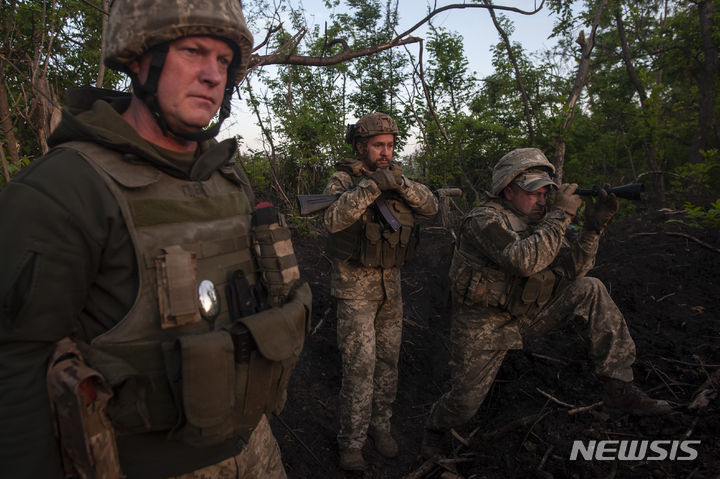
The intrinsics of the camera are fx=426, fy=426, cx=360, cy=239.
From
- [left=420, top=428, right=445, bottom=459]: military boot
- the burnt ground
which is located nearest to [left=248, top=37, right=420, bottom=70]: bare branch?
the burnt ground

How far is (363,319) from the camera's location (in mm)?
3348

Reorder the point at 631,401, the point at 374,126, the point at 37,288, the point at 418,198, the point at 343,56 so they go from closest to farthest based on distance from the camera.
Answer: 1. the point at 37,288
2. the point at 631,401
3. the point at 418,198
4. the point at 374,126
5. the point at 343,56

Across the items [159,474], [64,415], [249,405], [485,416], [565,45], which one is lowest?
[485,416]

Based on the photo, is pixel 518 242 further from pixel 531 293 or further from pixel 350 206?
pixel 350 206

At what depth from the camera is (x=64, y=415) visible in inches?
43.7

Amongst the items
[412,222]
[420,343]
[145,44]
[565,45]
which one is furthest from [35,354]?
[565,45]

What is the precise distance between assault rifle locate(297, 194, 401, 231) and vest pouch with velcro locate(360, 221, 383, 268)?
10cm

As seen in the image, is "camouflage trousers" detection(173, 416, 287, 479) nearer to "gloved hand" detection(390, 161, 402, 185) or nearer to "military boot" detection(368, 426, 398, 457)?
"military boot" detection(368, 426, 398, 457)

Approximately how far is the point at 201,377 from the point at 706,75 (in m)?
11.9

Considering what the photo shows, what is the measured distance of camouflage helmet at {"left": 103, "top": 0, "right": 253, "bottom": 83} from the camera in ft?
4.77

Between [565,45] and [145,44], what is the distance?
16400mm

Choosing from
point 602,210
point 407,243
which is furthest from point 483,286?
point 602,210

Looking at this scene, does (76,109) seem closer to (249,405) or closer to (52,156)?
(52,156)

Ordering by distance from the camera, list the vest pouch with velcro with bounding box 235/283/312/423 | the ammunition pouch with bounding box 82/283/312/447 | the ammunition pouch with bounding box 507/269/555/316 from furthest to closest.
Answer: the ammunition pouch with bounding box 507/269/555/316, the vest pouch with velcro with bounding box 235/283/312/423, the ammunition pouch with bounding box 82/283/312/447
